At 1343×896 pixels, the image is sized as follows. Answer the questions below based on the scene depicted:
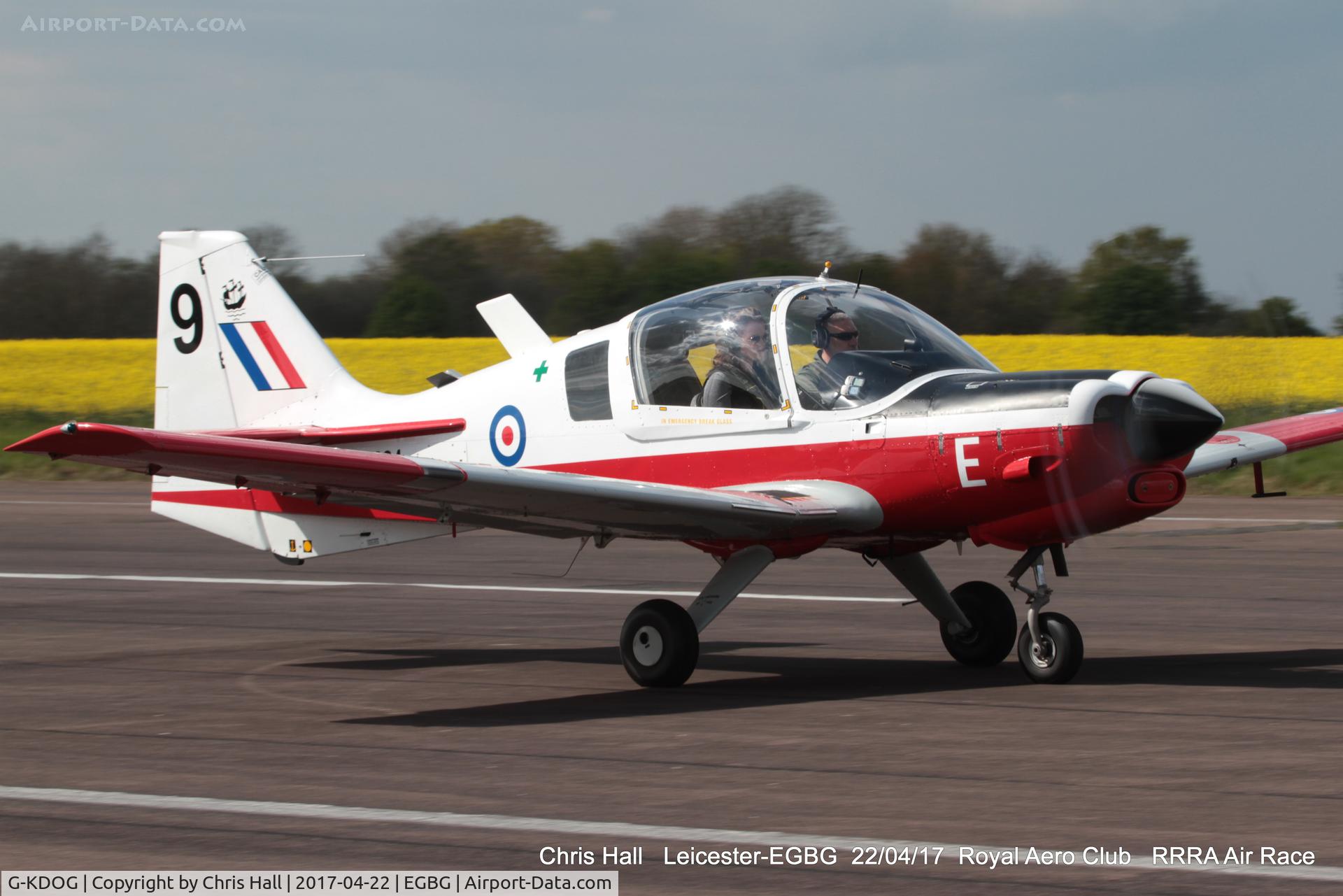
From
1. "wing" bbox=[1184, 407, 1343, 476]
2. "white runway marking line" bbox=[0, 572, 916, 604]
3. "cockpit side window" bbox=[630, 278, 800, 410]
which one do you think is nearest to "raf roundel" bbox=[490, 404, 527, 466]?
"cockpit side window" bbox=[630, 278, 800, 410]

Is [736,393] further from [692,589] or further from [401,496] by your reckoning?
[692,589]

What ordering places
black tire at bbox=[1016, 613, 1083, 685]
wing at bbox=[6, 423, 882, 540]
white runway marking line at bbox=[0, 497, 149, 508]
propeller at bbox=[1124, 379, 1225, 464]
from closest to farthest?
wing at bbox=[6, 423, 882, 540]
propeller at bbox=[1124, 379, 1225, 464]
black tire at bbox=[1016, 613, 1083, 685]
white runway marking line at bbox=[0, 497, 149, 508]

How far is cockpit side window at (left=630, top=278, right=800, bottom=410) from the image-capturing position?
9.44 meters

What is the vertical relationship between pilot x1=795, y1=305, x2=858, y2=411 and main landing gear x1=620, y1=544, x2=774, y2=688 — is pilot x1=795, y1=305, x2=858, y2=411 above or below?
above

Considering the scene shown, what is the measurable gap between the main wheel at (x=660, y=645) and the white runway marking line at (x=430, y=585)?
450 cm

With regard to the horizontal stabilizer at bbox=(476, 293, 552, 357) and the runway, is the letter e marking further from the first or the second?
the horizontal stabilizer at bbox=(476, 293, 552, 357)

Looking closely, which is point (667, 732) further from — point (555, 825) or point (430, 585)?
point (430, 585)

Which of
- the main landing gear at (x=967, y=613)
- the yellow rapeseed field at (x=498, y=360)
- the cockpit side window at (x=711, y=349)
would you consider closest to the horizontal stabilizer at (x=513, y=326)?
the cockpit side window at (x=711, y=349)

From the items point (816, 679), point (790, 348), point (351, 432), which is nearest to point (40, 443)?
point (790, 348)

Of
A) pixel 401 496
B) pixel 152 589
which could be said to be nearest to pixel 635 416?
pixel 401 496

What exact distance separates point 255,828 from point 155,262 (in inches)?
2327

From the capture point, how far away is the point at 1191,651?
10.7 meters

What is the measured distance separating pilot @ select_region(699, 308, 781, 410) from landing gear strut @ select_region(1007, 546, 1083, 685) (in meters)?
1.69

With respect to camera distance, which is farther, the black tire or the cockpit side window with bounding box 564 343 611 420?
the cockpit side window with bounding box 564 343 611 420
